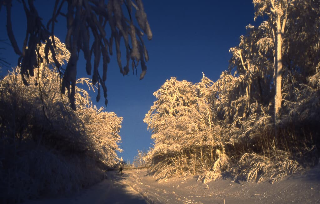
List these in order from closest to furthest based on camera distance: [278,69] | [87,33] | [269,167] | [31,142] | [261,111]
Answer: [87,33]
[31,142]
[269,167]
[278,69]
[261,111]

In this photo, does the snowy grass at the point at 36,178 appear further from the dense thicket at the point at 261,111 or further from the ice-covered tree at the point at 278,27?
the ice-covered tree at the point at 278,27

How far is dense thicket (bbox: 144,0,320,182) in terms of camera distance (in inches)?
465

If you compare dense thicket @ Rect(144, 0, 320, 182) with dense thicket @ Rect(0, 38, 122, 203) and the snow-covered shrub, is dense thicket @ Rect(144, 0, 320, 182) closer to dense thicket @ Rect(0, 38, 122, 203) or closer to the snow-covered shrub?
the snow-covered shrub

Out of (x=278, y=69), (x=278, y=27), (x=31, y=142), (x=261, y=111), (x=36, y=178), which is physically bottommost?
(x=36, y=178)

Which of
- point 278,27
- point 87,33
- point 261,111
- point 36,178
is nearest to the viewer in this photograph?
point 87,33

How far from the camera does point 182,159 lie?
71.5 ft

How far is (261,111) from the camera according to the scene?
15734 millimetres

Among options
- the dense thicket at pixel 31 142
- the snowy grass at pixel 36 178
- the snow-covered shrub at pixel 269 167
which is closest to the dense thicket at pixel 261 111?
the snow-covered shrub at pixel 269 167

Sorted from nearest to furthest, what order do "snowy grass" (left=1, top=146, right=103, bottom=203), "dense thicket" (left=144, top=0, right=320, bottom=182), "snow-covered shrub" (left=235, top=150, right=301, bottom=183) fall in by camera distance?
"snowy grass" (left=1, top=146, right=103, bottom=203)
"snow-covered shrub" (left=235, top=150, right=301, bottom=183)
"dense thicket" (left=144, top=0, right=320, bottom=182)

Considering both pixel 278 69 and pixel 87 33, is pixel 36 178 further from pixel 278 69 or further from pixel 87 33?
pixel 278 69

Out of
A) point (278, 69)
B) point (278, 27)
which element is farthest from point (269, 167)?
point (278, 27)

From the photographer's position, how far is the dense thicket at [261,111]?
465 inches

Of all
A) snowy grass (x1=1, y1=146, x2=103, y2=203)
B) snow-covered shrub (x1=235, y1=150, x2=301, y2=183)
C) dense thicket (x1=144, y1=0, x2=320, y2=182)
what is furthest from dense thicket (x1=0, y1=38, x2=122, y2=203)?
dense thicket (x1=144, y1=0, x2=320, y2=182)

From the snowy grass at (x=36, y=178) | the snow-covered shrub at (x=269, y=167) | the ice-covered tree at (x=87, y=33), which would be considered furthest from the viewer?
the snow-covered shrub at (x=269, y=167)
